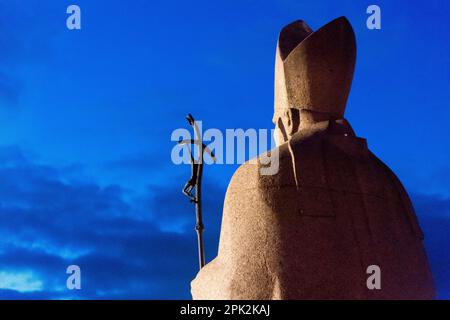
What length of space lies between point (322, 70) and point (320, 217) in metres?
1.85

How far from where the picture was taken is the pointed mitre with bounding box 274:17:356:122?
8.17 metres

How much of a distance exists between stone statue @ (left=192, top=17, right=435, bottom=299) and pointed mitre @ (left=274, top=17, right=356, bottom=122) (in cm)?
1

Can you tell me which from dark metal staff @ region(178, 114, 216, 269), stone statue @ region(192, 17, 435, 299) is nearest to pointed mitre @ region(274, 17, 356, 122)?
stone statue @ region(192, 17, 435, 299)

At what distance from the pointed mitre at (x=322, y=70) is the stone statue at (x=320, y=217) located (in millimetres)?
11

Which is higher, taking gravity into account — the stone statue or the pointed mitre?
the pointed mitre

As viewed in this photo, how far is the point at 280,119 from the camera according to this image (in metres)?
8.64

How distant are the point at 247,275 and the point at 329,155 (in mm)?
1553

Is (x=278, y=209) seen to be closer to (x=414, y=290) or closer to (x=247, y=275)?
(x=247, y=275)

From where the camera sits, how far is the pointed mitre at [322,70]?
817cm
